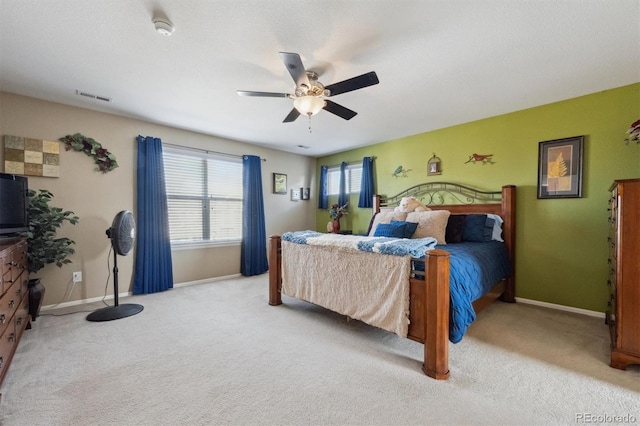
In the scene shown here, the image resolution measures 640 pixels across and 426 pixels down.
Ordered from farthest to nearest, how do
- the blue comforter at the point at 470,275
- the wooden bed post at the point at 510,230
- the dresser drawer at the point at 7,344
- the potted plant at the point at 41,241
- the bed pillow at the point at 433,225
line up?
1. the wooden bed post at the point at 510,230
2. the bed pillow at the point at 433,225
3. the potted plant at the point at 41,241
4. the blue comforter at the point at 470,275
5. the dresser drawer at the point at 7,344

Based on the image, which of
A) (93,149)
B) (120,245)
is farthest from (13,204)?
(93,149)

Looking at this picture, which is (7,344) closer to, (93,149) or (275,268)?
(275,268)

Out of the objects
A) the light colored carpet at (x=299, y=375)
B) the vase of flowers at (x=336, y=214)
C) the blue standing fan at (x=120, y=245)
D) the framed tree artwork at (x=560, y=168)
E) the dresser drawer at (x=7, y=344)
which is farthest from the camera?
the vase of flowers at (x=336, y=214)

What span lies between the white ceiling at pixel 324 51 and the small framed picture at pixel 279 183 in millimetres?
1998

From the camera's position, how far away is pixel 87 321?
8.71 feet

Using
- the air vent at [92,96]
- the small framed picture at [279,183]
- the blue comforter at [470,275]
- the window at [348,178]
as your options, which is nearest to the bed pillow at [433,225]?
the blue comforter at [470,275]

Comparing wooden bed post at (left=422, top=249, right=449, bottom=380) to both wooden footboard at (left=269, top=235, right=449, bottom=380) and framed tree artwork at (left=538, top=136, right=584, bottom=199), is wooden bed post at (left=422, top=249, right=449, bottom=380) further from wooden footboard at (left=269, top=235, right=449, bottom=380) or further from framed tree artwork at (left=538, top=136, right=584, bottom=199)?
framed tree artwork at (left=538, top=136, right=584, bottom=199)

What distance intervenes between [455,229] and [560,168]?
4.23 ft

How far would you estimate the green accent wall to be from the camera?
2695 mm

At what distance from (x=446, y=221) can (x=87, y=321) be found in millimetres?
4002

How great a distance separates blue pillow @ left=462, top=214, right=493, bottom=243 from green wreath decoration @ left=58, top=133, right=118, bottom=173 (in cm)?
450

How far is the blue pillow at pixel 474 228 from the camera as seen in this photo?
319 centimetres

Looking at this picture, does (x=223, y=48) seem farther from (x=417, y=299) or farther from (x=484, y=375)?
(x=484, y=375)

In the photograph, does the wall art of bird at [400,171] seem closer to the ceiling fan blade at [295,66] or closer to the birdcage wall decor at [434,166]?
the birdcage wall decor at [434,166]
